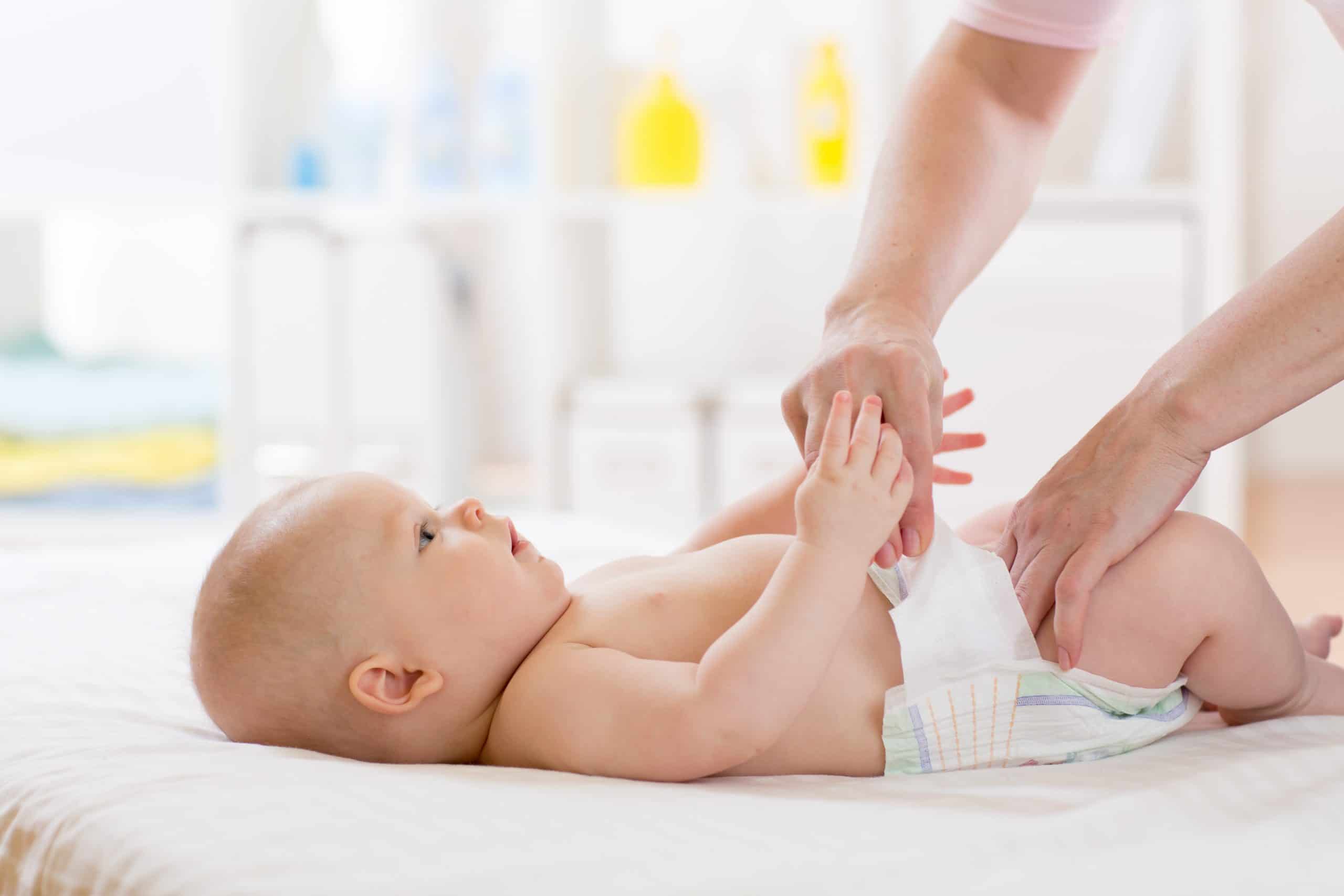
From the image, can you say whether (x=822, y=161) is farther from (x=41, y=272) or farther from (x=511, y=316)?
(x=41, y=272)

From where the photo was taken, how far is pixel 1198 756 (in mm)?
936

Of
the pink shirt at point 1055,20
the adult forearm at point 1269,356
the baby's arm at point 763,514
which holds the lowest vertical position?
the baby's arm at point 763,514

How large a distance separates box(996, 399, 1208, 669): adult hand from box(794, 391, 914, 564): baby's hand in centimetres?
13

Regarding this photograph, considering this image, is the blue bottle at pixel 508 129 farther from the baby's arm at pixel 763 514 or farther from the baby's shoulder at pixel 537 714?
the baby's shoulder at pixel 537 714

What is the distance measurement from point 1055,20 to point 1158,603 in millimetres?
667

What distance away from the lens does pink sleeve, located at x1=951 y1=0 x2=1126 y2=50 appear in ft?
4.40

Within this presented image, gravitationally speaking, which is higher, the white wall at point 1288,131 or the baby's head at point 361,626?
the white wall at point 1288,131

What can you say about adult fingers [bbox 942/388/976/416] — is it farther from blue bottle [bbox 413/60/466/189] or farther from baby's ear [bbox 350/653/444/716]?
blue bottle [bbox 413/60/466/189]

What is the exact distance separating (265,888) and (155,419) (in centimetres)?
288

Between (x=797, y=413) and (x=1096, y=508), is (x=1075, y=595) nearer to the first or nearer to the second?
(x=1096, y=508)

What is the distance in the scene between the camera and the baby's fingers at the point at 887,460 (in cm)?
91

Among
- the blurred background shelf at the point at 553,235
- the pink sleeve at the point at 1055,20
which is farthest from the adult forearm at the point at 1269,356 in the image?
the blurred background shelf at the point at 553,235

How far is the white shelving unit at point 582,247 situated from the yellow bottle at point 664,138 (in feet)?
0.31

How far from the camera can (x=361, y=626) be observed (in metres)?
0.95
